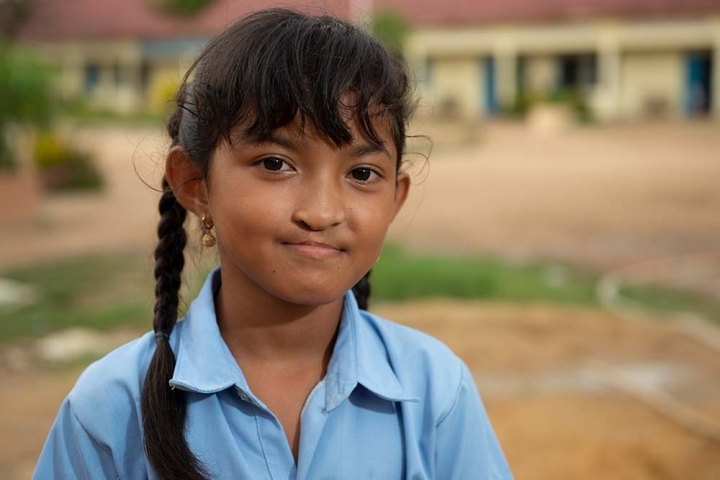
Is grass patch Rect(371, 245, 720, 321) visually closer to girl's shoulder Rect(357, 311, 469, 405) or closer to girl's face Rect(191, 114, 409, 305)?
girl's shoulder Rect(357, 311, 469, 405)

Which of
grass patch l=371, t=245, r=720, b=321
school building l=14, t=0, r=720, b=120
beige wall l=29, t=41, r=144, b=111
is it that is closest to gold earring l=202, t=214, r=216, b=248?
grass patch l=371, t=245, r=720, b=321

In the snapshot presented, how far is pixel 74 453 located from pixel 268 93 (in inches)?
23.1

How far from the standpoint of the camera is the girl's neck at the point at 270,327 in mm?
1459

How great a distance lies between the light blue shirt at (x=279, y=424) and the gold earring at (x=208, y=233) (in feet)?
0.35

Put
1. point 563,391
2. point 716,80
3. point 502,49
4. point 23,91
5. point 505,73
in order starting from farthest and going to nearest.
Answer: point 505,73
point 502,49
point 716,80
point 23,91
point 563,391

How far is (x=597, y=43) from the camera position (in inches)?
1043

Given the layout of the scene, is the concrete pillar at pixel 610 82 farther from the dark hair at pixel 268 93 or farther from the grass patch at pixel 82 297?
the dark hair at pixel 268 93

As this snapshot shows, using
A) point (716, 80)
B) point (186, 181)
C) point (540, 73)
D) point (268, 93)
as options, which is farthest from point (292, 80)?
point (540, 73)

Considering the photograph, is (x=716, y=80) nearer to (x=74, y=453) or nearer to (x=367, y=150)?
(x=367, y=150)

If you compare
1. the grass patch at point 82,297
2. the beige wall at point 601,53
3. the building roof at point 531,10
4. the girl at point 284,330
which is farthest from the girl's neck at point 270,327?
the building roof at point 531,10

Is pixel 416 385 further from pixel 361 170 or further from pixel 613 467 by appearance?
pixel 613 467

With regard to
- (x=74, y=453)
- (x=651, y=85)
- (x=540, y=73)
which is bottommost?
(x=651, y=85)

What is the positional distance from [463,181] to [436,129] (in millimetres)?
7162

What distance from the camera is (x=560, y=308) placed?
19.7 feet
